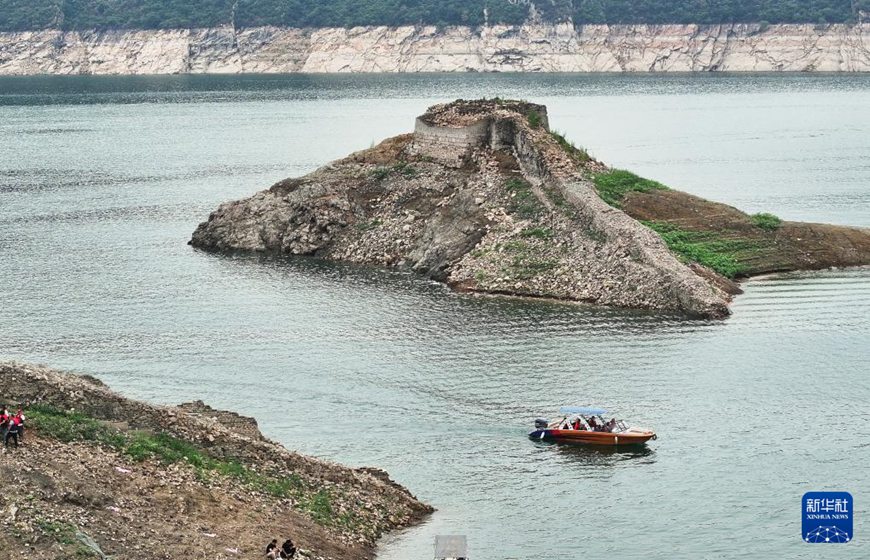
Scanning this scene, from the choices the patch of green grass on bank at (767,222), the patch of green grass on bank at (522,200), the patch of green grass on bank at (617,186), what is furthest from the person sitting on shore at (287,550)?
the patch of green grass on bank at (767,222)

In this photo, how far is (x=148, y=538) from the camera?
136ft

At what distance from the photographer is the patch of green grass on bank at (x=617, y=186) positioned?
97250mm

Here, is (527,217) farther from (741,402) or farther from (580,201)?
(741,402)

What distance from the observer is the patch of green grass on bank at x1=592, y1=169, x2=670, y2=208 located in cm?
9725

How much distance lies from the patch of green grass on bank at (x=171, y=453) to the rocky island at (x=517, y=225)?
3800 cm

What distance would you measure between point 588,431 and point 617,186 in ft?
142

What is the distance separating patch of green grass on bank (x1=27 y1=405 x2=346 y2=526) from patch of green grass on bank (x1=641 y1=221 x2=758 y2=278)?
46.6 m

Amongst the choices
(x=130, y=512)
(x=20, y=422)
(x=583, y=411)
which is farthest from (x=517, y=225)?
(x=130, y=512)

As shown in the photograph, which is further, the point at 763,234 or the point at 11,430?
the point at 763,234

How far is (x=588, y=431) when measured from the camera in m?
58.8

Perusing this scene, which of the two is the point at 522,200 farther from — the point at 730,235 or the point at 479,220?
the point at 730,235

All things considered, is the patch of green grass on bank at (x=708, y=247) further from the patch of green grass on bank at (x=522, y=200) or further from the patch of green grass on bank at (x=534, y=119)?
the patch of green grass on bank at (x=534, y=119)

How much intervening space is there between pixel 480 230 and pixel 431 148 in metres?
13.0

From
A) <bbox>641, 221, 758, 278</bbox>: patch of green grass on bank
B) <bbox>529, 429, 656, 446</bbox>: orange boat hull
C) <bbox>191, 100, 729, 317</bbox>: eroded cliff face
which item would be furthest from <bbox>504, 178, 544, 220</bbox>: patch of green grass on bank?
<bbox>529, 429, 656, 446</bbox>: orange boat hull
